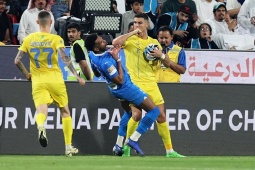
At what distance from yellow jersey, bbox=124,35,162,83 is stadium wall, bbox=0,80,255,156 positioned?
985 millimetres

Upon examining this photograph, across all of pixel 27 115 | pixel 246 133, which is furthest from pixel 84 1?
pixel 246 133

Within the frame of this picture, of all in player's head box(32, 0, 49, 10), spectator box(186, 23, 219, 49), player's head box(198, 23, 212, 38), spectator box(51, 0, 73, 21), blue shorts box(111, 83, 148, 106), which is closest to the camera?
blue shorts box(111, 83, 148, 106)

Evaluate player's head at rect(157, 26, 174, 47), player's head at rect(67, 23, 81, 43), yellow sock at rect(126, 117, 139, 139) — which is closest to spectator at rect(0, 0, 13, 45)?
player's head at rect(67, 23, 81, 43)

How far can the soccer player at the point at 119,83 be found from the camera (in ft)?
Answer: 48.9

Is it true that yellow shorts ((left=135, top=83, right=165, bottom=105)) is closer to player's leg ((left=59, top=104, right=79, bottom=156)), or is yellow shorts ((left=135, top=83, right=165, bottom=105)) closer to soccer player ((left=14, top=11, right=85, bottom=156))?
soccer player ((left=14, top=11, right=85, bottom=156))

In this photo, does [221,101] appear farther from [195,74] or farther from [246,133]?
[195,74]

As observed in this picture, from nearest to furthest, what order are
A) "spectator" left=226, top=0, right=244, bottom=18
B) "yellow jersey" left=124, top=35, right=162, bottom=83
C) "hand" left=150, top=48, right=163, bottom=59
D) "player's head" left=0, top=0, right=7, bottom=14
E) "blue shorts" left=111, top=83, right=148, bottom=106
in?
"blue shorts" left=111, top=83, right=148, bottom=106 < "hand" left=150, top=48, right=163, bottom=59 < "yellow jersey" left=124, top=35, right=162, bottom=83 < "player's head" left=0, top=0, right=7, bottom=14 < "spectator" left=226, top=0, right=244, bottom=18

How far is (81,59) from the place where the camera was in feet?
57.2

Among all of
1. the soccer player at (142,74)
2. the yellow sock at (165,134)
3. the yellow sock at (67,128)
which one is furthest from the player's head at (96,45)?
the yellow sock at (165,134)

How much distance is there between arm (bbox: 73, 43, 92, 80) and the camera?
57.0 ft

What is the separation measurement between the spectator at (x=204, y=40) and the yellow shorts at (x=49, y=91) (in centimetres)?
569

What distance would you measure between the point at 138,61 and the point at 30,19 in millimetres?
4833
